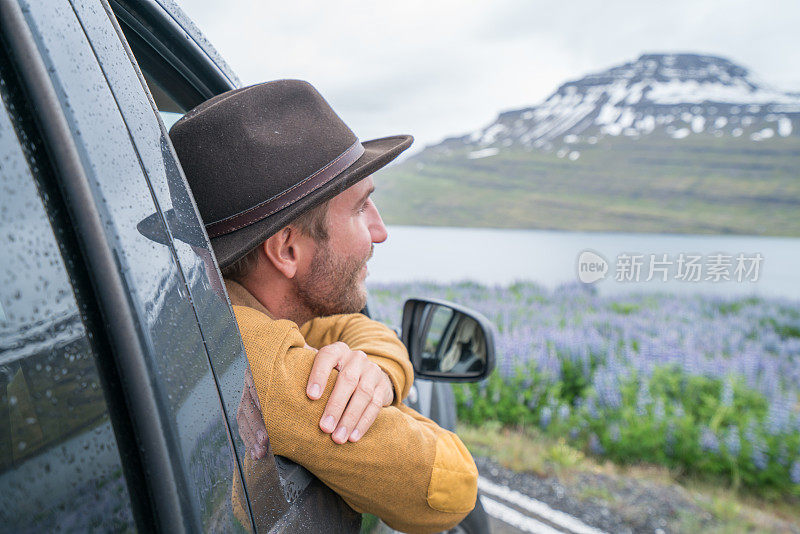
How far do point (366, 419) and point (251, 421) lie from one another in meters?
0.22

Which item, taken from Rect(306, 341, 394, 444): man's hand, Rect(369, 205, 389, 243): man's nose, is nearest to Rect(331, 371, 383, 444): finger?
Rect(306, 341, 394, 444): man's hand

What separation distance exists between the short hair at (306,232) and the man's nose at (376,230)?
0.18 meters

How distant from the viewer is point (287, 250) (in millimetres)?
1391

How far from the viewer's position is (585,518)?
3410mm

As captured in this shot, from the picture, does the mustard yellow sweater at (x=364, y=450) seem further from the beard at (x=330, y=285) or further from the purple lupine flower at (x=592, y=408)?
the purple lupine flower at (x=592, y=408)

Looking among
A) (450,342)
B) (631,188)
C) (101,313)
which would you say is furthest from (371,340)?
(631,188)

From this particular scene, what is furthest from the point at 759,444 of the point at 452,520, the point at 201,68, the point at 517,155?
the point at 517,155

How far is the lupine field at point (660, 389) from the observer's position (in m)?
4.00

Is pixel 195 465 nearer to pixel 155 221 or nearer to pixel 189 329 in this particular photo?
pixel 189 329

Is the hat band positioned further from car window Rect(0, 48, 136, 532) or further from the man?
car window Rect(0, 48, 136, 532)

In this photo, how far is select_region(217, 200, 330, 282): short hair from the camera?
1.37 meters

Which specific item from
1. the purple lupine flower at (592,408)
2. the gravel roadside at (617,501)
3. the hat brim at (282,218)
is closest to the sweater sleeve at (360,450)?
the hat brim at (282,218)

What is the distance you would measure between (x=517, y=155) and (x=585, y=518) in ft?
339

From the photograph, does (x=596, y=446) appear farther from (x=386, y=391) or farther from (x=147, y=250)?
(x=147, y=250)
